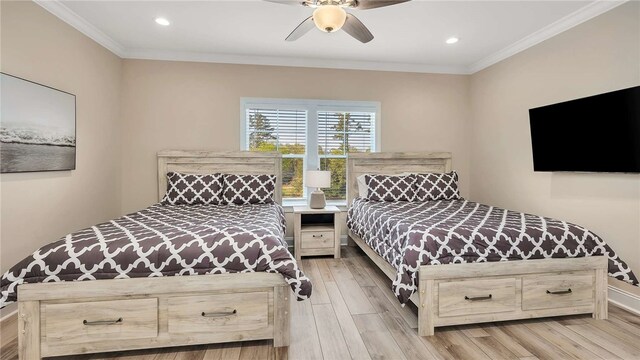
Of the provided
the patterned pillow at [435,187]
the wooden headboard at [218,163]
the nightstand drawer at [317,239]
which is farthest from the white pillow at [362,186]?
the wooden headboard at [218,163]

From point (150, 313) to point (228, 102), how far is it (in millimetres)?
2785

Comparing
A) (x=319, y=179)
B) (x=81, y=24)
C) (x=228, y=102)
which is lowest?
(x=319, y=179)

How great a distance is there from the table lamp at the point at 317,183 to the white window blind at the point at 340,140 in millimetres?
429

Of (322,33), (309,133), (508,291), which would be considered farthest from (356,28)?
(508,291)

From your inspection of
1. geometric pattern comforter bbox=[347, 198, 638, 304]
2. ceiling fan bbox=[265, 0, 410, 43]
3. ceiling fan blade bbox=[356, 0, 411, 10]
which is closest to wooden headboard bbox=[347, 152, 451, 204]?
geometric pattern comforter bbox=[347, 198, 638, 304]

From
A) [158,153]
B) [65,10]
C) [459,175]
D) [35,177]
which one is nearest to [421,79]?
[459,175]

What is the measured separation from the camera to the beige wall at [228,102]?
3846 mm

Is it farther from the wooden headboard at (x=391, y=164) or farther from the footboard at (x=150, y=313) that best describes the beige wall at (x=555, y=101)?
the footboard at (x=150, y=313)

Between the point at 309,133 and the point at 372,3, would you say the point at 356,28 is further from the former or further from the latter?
the point at 309,133

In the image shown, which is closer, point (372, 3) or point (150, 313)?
point (150, 313)

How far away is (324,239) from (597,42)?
3183 mm

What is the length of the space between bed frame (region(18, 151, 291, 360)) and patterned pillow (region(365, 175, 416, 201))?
2.13 m

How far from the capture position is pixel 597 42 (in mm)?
2684

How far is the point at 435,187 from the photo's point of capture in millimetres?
3869
